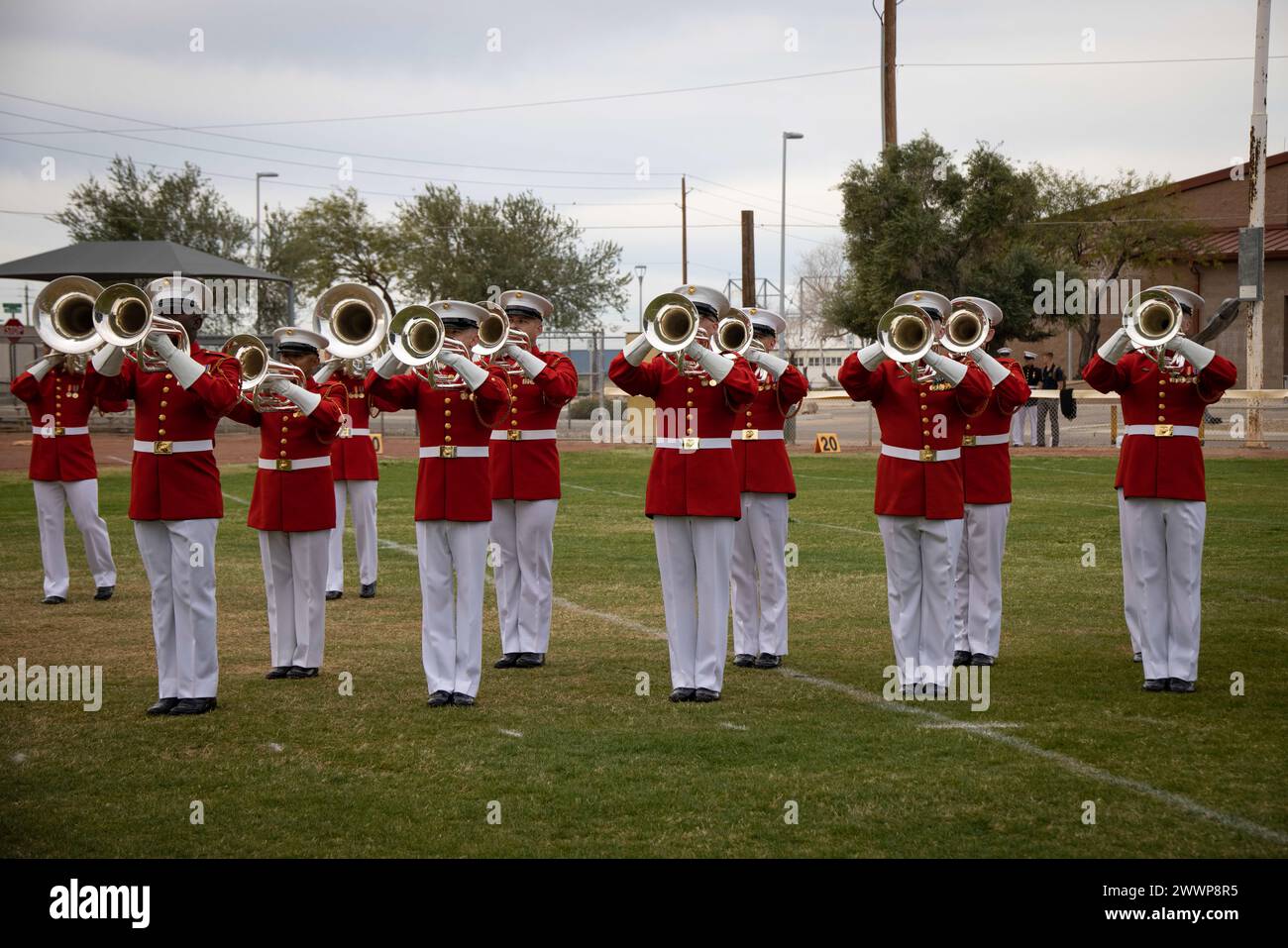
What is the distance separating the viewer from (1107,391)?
8.59 m

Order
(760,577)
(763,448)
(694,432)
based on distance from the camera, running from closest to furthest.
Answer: (694,432)
(760,577)
(763,448)

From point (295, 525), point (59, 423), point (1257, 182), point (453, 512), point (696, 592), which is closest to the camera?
point (453, 512)

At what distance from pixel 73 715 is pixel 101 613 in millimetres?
3862

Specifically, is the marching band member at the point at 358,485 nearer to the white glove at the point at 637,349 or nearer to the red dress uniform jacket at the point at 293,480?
the red dress uniform jacket at the point at 293,480

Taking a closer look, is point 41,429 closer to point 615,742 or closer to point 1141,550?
point 615,742

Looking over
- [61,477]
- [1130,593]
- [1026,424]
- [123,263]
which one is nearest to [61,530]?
[61,477]

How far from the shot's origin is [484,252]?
5109 cm

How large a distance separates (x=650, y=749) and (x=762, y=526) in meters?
2.78

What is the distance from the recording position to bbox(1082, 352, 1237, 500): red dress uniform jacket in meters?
8.38

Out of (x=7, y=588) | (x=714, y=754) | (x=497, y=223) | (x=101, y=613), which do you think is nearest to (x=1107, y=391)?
(x=714, y=754)

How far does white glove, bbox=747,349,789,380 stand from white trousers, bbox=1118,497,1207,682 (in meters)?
2.21

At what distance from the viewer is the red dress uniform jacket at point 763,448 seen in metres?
9.56

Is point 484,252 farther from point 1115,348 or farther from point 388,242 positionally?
point 1115,348

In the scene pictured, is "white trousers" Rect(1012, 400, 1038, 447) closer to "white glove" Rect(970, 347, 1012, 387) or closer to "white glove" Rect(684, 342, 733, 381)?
"white glove" Rect(970, 347, 1012, 387)
